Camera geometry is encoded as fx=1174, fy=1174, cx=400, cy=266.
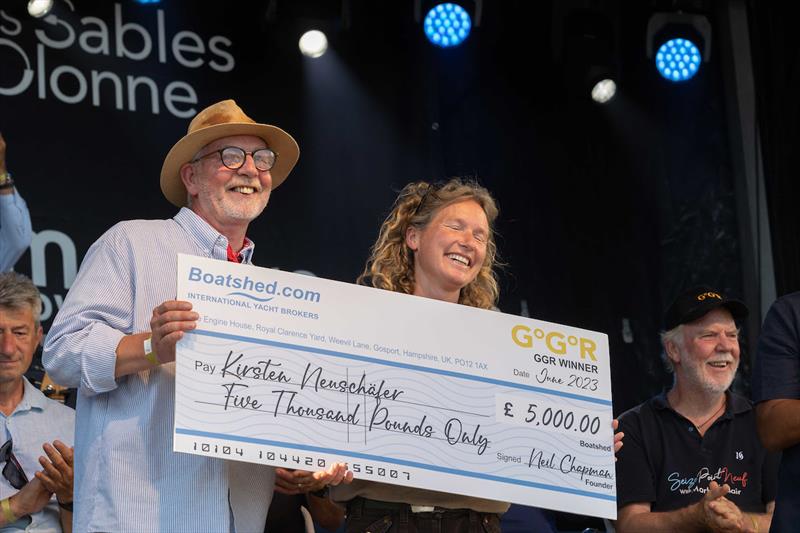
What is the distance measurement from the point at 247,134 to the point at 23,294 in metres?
1.27

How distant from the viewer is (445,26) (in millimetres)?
6008

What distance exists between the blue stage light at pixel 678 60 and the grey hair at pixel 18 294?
370cm

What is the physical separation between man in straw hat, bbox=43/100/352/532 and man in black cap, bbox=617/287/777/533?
161 centimetres

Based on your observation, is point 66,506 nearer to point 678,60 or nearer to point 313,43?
point 313,43

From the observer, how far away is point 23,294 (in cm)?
409

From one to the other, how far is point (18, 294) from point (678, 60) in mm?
3840

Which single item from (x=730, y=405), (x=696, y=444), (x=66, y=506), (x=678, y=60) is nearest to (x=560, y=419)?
(x=696, y=444)

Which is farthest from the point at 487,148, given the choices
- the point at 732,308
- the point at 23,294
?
the point at 23,294

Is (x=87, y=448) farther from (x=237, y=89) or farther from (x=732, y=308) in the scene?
(x=237, y=89)

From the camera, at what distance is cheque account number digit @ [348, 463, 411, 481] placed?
115 inches

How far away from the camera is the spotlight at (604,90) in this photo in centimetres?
627

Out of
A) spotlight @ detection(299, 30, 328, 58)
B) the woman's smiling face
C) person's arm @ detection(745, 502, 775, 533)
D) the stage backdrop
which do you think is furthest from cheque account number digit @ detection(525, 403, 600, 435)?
spotlight @ detection(299, 30, 328, 58)

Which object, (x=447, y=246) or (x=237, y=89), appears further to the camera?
(x=237, y=89)

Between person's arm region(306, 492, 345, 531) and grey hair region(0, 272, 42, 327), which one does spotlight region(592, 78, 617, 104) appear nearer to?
person's arm region(306, 492, 345, 531)
